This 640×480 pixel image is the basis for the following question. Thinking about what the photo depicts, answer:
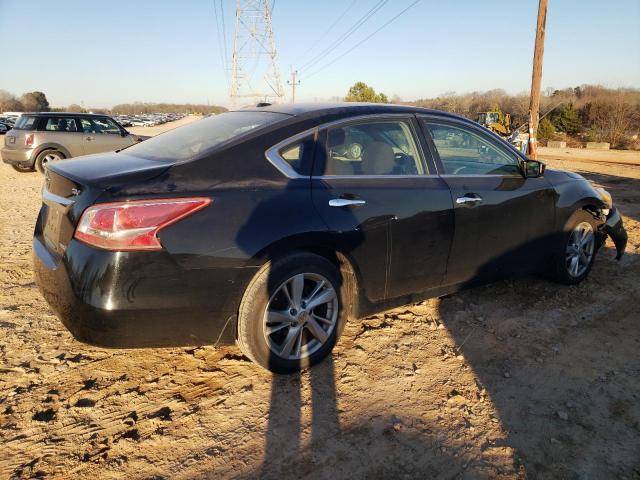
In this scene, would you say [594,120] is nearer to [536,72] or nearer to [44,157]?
[536,72]

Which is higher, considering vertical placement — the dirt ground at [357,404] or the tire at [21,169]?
the tire at [21,169]

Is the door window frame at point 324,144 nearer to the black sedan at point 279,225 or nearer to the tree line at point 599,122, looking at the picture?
the black sedan at point 279,225

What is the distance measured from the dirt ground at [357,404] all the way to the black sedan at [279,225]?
341 mm

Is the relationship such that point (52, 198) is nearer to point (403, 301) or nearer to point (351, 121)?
point (351, 121)

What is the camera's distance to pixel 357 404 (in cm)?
270

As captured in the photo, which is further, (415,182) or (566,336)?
(566,336)

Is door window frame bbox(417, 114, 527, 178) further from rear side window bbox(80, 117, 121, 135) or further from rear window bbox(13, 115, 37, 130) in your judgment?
rear window bbox(13, 115, 37, 130)

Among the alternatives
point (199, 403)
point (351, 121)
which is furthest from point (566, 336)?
point (199, 403)

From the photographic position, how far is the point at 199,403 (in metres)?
2.69

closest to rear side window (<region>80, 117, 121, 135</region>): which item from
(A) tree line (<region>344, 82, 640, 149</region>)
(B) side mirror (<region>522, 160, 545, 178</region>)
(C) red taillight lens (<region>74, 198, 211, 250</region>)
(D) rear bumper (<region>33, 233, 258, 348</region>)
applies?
(D) rear bumper (<region>33, 233, 258, 348</region>)

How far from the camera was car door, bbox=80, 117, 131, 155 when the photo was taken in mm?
12882

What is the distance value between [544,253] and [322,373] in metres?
2.36

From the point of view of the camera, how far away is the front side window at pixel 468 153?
140 inches

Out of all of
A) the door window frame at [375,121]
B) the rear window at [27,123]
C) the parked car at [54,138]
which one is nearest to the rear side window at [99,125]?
the parked car at [54,138]
